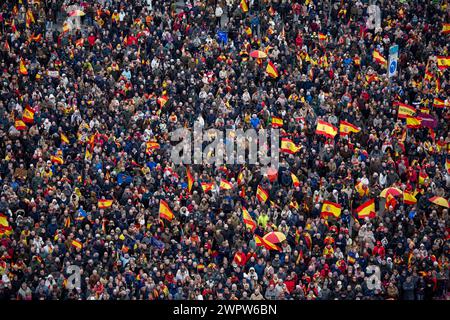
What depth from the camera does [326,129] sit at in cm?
5244

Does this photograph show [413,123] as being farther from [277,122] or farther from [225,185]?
[225,185]

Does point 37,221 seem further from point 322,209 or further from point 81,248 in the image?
point 322,209

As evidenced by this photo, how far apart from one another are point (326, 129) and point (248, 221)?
6.21m

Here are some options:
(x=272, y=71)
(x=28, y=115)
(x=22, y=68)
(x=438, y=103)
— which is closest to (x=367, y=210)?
(x=438, y=103)

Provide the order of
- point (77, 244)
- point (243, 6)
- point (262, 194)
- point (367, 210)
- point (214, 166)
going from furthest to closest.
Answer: point (243, 6), point (214, 166), point (262, 194), point (367, 210), point (77, 244)

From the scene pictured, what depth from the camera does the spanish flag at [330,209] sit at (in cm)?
4841

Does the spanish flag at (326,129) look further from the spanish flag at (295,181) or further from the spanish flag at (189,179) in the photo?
the spanish flag at (189,179)

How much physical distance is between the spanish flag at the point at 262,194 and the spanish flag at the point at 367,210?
310 cm

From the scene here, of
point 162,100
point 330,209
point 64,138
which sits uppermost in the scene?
point 162,100

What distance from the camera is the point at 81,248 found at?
153 ft

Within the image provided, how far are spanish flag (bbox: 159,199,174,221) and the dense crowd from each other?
0.74ft

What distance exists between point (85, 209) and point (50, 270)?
3692 mm

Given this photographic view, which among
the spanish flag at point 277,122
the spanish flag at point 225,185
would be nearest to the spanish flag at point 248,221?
the spanish flag at point 225,185

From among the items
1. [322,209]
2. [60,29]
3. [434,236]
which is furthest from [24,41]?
[434,236]
